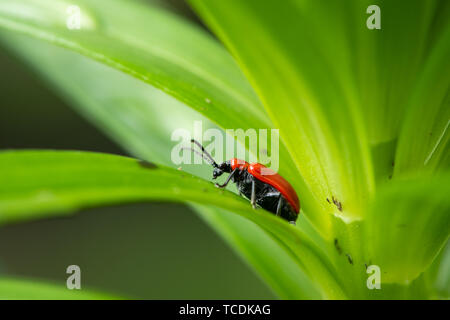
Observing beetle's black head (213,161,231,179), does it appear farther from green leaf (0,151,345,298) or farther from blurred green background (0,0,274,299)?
blurred green background (0,0,274,299)

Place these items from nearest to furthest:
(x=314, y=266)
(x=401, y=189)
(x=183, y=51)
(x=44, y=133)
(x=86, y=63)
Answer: (x=401, y=189) < (x=314, y=266) < (x=183, y=51) < (x=86, y=63) < (x=44, y=133)

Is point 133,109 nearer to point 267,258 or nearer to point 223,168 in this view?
point 223,168

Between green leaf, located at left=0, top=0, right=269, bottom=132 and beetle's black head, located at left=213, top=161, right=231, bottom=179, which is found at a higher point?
green leaf, located at left=0, top=0, right=269, bottom=132

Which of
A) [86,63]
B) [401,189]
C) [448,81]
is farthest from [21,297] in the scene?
[86,63]

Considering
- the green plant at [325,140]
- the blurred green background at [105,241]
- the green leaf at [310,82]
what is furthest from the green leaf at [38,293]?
the blurred green background at [105,241]

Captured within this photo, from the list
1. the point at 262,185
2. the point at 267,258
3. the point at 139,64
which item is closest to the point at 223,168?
the point at 262,185

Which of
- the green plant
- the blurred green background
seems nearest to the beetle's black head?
the green plant

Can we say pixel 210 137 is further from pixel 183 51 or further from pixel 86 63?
pixel 86 63

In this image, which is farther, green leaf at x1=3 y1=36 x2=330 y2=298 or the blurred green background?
the blurred green background
